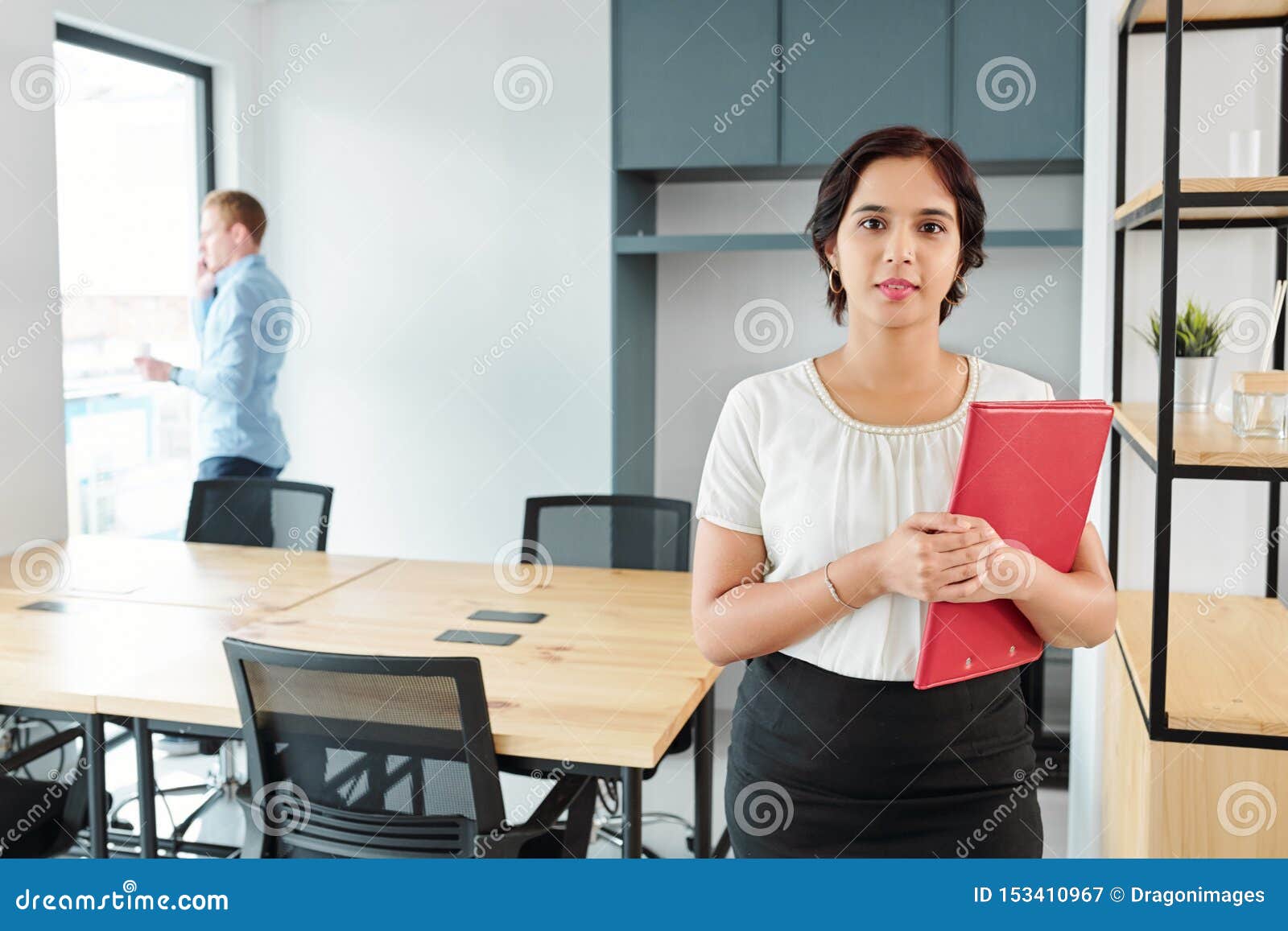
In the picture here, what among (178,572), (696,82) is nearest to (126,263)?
(178,572)

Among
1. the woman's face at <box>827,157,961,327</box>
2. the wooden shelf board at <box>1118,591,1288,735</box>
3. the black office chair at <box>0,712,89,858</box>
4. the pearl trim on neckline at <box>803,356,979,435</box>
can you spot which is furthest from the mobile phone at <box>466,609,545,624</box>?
the woman's face at <box>827,157,961,327</box>

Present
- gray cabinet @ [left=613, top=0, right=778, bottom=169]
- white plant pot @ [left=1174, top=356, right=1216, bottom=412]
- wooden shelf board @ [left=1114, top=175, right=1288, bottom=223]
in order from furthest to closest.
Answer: gray cabinet @ [left=613, top=0, right=778, bottom=169] < white plant pot @ [left=1174, top=356, right=1216, bottom=412] < wooden shelf board @ [left=1114, top=175, right=1288, bottom=223]

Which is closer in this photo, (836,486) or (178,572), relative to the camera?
(836,486)

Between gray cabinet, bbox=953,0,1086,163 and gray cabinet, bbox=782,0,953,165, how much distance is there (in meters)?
→ 0.07

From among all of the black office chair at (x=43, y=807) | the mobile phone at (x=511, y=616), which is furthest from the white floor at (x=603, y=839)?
the black office chair at (x=43, y=807)

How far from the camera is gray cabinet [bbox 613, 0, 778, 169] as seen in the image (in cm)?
374

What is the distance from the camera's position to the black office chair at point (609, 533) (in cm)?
321

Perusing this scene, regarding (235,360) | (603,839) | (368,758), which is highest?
(235,360)

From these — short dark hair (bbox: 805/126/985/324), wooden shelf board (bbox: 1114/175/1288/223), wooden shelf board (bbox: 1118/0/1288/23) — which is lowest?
short dark hair (bbox: 805/126/985/324)

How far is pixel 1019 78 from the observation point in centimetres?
358

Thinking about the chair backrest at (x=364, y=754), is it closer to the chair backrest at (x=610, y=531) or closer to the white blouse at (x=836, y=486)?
the white blouse at (x=836, y=486)

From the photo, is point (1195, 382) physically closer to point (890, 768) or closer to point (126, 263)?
point (890, 768)

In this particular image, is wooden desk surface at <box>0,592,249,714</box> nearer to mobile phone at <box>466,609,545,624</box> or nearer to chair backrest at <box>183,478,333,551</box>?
mobile phone at <box>466,609,545,624</box>

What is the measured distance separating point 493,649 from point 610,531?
844mm
